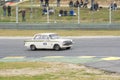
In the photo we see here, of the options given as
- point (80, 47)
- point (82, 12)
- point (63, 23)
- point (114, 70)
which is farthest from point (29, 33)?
point (114, 70)

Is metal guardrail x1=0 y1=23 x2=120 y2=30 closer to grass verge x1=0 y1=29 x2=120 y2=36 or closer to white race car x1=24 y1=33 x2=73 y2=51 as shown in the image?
grass verge x1=0 y1=29 x2=120 y2=36

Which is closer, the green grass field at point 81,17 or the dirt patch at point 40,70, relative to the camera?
A: the dirt patch at point 40,70

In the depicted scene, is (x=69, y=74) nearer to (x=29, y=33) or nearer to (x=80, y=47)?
(x=80, y=47)

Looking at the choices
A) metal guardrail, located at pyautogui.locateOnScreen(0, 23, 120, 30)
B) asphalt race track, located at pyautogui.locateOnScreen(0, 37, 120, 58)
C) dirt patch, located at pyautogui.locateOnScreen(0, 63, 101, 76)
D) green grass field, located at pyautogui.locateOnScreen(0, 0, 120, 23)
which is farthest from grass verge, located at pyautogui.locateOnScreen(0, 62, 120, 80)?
green grass field, located at pyautogui.locateOnScreen(0, 0, 120, 23)

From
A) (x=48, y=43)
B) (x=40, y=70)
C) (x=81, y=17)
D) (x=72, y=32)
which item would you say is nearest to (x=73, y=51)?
(x=48, y=43)

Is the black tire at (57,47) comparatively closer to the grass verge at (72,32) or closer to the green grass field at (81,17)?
the grass verge at (72,32)

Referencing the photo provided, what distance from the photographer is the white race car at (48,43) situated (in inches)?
1180

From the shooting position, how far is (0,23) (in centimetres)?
4556

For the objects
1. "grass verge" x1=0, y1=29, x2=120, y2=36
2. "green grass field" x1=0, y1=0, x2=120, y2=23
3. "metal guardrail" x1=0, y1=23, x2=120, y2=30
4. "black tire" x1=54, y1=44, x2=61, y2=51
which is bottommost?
"grass verge" x1=0, y1=29, x2=120, y2=36

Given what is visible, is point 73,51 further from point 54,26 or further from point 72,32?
point 54,26

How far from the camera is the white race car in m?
30.0

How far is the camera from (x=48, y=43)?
30.3m

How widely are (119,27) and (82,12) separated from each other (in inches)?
238

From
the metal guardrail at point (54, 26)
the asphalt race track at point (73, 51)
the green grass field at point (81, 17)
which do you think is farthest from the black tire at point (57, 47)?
the green grass field at point (81, 17)
